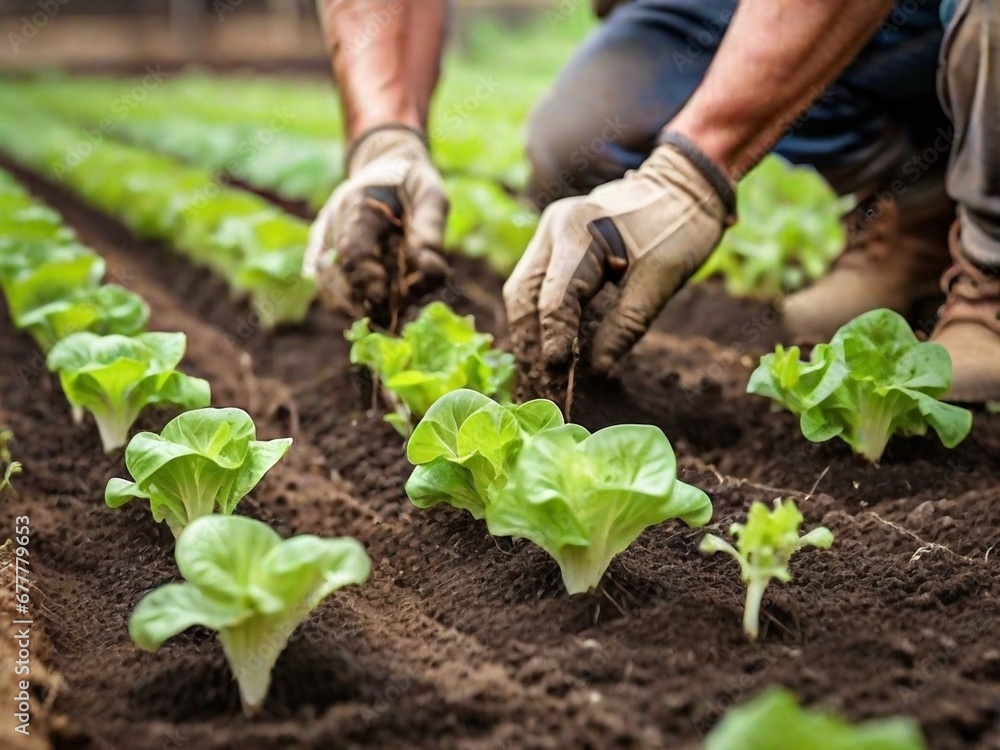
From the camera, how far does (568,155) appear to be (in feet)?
10.9

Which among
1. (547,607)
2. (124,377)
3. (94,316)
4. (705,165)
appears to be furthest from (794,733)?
(94,316)

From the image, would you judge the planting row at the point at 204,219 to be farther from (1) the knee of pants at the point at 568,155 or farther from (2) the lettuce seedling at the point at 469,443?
(2) the lettuce seedling at the point at 469,443

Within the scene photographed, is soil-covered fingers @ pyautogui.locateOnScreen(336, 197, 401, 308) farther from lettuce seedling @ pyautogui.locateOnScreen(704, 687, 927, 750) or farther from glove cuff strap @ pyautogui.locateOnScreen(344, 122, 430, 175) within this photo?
lettuce seedling @ pyautogui.locateOnScreen(704, 687, 927, 750)

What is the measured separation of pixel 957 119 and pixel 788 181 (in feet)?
8.38

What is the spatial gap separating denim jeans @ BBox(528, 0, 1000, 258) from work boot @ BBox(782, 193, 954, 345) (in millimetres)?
129

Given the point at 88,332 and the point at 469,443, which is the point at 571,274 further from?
the point at 88,332

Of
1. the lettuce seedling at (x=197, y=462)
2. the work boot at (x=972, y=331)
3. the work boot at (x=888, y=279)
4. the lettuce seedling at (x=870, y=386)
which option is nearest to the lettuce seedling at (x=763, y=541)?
the lettuce seedling at (x=870, y=386)

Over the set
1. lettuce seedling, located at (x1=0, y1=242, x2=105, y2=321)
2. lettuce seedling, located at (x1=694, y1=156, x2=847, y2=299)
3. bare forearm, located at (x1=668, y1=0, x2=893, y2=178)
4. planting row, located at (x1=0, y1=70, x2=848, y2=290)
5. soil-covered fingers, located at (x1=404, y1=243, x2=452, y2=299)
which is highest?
bare forearm, located at (x1=668, y1=0, x2=893, y2=178)

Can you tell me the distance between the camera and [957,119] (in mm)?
2373

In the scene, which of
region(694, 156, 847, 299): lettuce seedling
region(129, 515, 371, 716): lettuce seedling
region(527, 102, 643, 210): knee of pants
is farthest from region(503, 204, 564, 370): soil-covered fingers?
region(694, 156, 847, 299): lettuce seedling

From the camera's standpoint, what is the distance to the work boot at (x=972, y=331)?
7.63ft

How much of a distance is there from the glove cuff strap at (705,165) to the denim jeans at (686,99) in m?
0.84

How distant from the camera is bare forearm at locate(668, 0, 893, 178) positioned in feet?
6.98

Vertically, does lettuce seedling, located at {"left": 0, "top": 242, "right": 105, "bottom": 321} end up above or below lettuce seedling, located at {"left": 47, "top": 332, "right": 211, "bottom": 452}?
below
